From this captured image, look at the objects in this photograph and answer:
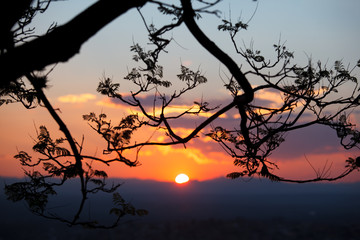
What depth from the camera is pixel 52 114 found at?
4.79 m

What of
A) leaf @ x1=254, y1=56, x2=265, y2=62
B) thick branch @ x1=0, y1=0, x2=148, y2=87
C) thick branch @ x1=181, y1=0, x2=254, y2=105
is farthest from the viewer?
leaf @ x1=254, y1=56, x2=265, y2=62

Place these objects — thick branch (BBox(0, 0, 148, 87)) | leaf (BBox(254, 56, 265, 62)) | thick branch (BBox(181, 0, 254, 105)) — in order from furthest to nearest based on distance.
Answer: leaf (BBox(254, 56, 265, 62)) < thick branch (BBox(181, 0, 254, 105)) < thick branch (BBox(0, 0, 148, 87))

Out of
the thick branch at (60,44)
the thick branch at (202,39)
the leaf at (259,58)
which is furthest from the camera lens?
the leaf at (259,58)

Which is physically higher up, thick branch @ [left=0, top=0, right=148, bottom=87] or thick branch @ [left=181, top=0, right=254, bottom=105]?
thick branch @ [left=181, top=0, right=254, bottom=105]

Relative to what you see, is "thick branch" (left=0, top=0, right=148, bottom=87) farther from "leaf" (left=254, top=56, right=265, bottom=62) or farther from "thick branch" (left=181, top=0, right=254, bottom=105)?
"leaf" (left=254, top=56, right=265, bottom=62)

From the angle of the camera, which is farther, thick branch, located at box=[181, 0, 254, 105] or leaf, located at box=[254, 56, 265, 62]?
leaf, located at box=[254, 56, 265, 62]

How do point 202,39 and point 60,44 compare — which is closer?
point 60,44

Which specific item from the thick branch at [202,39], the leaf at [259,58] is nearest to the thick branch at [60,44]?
the thick branch at [202,39]

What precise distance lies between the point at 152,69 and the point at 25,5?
6.96m

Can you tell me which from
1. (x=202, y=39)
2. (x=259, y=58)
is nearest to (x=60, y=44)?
(x=202, y=39)

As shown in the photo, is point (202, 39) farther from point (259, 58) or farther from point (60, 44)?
point (259, 58)

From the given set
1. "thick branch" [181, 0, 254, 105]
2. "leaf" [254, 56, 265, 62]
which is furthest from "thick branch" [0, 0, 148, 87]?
"leaf" [254, 56, 265, 62]

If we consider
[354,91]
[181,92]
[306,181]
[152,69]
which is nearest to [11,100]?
[152,69]

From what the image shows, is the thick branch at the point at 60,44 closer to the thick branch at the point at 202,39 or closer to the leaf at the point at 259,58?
the thick branch at the point at 202,39
